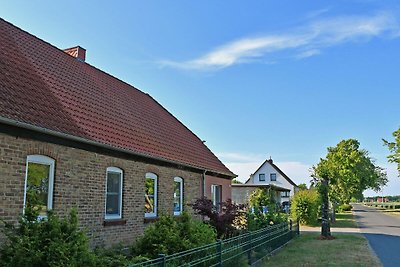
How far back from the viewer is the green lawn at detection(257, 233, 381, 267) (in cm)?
1262

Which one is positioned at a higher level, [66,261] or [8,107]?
[8,107]

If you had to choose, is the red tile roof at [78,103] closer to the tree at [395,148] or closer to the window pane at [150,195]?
the window pane at [150,195]

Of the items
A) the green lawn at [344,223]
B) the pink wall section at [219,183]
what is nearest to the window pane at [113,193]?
the pink wall section at [219,183]

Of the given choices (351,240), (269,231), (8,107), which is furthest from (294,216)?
(8,107)

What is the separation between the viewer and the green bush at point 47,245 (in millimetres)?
6051

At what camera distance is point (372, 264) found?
1258 cm

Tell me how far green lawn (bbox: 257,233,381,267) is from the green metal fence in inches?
16.9

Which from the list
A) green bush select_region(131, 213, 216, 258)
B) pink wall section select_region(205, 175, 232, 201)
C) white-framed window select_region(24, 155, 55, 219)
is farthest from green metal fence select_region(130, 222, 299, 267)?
pink wall section select_region(205, 175, 232, 201)

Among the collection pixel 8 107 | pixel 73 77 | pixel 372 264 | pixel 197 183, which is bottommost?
pixel 372 264

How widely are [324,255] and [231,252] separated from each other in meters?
5.59

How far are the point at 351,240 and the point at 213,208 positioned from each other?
883 centimetres

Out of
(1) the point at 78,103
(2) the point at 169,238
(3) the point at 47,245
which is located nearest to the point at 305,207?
(1) the point at 78,103

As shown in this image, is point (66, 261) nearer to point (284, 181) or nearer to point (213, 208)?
point (213, 208)

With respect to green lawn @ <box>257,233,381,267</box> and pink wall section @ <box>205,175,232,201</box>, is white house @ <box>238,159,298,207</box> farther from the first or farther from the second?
green lawn @ <box>257,233,381,267</box>
